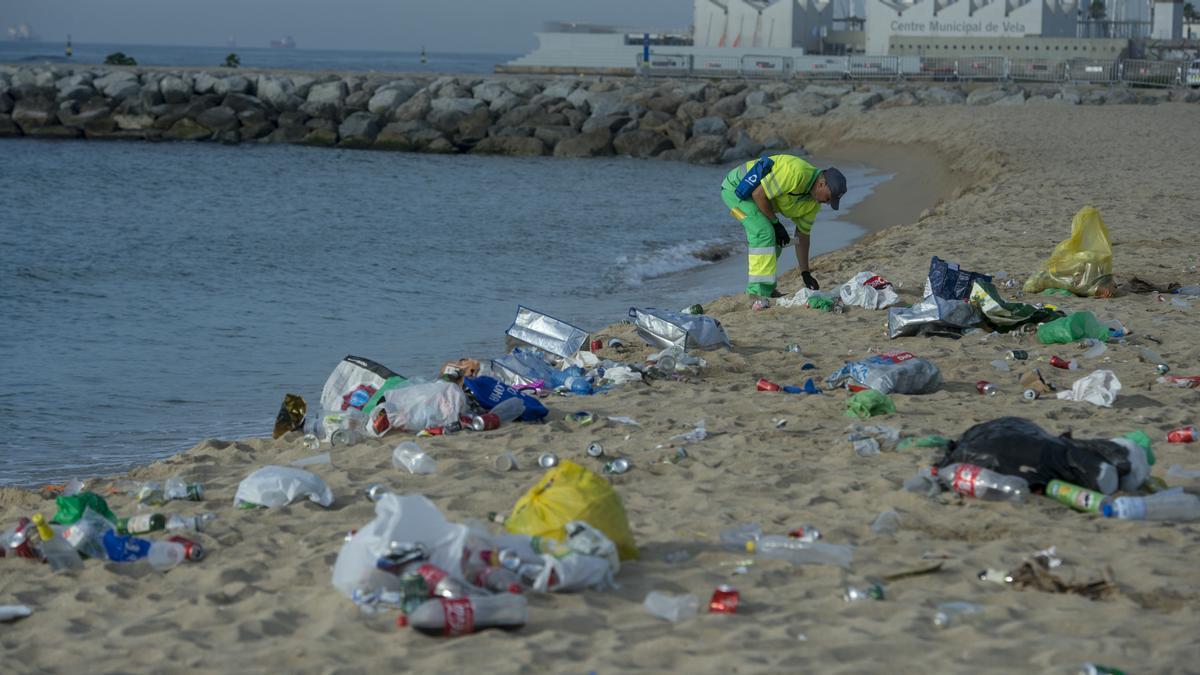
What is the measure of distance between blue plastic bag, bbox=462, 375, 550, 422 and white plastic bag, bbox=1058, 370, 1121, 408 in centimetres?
262

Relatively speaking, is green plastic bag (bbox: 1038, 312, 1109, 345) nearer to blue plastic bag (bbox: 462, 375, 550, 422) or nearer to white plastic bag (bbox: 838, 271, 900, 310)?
white plastic bag (bbox: 838, 271, 900, 310)

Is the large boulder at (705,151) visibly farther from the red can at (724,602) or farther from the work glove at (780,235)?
the red can at (724,602)

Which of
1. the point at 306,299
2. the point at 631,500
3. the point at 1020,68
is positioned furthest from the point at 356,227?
the point at 1020,68

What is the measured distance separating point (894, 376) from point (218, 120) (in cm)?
3285

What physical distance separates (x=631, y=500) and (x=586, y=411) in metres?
1.47

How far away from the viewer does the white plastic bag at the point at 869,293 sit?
898 centimetres

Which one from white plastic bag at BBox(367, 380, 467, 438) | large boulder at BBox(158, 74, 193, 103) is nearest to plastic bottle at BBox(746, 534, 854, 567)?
white plastic bag at BBox(367, 380, 467, 438)

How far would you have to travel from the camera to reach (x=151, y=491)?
204 inches

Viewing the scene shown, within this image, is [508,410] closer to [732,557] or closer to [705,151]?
[732,557]

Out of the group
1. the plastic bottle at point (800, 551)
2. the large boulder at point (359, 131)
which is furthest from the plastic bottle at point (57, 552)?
the large boulder at point (359, 131)

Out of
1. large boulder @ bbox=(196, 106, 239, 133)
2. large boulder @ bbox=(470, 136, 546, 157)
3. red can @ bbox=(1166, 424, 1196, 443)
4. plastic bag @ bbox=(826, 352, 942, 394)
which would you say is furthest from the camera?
large boulder @ bbox=(196, 106, 239, 133)

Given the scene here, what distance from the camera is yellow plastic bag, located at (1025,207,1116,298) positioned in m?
9.16

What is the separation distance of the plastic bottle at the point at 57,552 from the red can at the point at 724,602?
2.17m

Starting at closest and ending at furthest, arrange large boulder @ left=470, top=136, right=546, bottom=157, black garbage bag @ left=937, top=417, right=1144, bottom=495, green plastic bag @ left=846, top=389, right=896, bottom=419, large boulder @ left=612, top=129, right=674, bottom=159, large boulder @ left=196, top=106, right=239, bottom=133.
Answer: black garbage bag @ left=937, top=417, right=1144, bottom=495, green plastic bag @ left=846, top=389, right=896, bottom=419, large boulder @ left=612, top=129, right=674, bottom=159, large boulder @ left=470, top=136, right=546, bottom=157, large boulder @ left=196, top=106, right=239, bottom=133
